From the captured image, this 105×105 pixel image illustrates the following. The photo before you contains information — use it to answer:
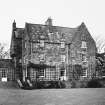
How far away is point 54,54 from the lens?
43031mm

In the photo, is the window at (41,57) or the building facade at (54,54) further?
the window at (41,57)

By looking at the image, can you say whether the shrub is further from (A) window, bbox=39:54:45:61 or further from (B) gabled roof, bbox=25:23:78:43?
(B) gabled roof, bbox=25:23:78:43

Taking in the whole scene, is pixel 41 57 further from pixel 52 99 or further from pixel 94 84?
pixel 52 99

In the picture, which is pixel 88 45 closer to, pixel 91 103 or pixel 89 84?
pixel 89 84

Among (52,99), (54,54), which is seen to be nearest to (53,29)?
(54,54)

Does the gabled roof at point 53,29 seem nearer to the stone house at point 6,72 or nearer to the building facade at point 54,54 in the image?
the building facade at point 54,54

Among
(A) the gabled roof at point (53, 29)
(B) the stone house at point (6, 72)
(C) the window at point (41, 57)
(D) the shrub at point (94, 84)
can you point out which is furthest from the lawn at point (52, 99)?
(A) the gabled roof at point (53, 29)

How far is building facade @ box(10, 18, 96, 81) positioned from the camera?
41344mm

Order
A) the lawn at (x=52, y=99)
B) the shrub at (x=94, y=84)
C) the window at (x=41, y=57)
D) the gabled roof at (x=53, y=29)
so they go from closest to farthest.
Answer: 1. the lawn at (x=52, y=99)
2. the shrub at (x=94, y=84)
3. the window at (x=41, y=57)
4. the gabled roof at (x=53, y=29)

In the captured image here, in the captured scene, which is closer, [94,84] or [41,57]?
[94,84]

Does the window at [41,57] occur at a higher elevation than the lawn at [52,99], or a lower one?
higher

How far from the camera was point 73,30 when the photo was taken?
47312mm

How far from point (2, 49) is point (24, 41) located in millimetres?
27194

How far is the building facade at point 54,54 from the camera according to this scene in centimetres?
4134
